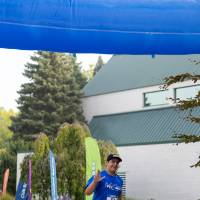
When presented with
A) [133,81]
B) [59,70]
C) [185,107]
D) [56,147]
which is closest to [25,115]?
[59,70]

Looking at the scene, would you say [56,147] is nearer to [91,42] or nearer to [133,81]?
[133,81]

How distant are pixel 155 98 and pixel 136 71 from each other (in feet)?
12.8

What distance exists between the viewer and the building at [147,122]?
29.6 meters

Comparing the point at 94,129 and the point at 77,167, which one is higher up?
the point at 94,129

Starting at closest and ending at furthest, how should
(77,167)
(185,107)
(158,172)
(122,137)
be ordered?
(185,107) < (77,167) < (158,172) < (122,137)

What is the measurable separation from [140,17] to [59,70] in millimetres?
41048

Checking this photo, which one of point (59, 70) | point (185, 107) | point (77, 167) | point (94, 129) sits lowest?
point (185, 107)

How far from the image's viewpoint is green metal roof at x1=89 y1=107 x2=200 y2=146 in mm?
31656

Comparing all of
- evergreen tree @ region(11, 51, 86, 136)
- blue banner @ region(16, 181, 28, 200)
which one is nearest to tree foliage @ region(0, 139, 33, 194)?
evergreen tree @ region(11, 51, 86, 136)

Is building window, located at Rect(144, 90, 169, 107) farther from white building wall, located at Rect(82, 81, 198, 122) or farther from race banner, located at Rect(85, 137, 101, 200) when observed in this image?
race banner, located at Rect(85, 137, 101, 200)

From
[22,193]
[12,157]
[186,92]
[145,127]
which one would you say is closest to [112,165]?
[22,193]

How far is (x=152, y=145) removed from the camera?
102 feet

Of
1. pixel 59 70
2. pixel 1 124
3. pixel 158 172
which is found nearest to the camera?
pixel 158 172

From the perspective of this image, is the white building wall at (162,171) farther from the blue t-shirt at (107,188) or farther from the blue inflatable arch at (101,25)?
the blue inflatable arch at (101,25)
